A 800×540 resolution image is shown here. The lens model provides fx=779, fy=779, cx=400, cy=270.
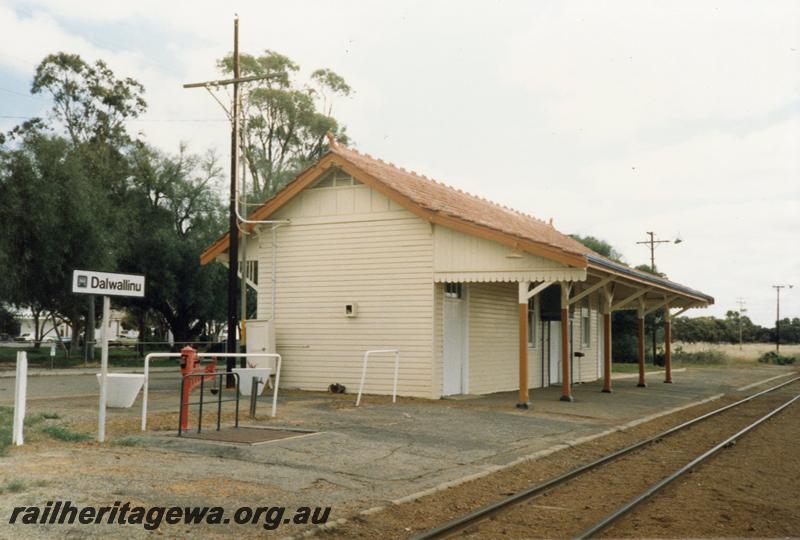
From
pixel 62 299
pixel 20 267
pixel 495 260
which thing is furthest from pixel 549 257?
pixel 62 299

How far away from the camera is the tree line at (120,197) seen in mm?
28391

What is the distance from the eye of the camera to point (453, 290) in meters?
17.1

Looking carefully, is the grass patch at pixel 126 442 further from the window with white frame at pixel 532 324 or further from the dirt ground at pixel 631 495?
the window with white frame at pixel 532 324

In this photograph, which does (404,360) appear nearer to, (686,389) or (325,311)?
(325,311)

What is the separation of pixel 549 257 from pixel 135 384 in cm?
765

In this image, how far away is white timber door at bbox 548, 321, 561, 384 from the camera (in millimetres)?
22302

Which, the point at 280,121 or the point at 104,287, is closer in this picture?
the point at 104,287

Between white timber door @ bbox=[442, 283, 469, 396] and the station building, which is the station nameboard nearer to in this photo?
the station building

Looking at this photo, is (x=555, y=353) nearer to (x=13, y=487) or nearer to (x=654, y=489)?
(x=654, y=489)

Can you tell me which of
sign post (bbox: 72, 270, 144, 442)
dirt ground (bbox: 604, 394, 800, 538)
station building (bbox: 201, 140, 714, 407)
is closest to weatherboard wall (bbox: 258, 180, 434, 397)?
station building (bbox: 201, 140, 714, 407)

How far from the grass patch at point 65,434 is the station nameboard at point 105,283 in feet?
5.91

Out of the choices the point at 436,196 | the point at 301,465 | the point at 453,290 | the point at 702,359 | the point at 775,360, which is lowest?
the point at 775,360

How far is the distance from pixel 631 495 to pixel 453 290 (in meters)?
9.69

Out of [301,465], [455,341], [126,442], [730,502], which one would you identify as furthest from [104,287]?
[455,341]
